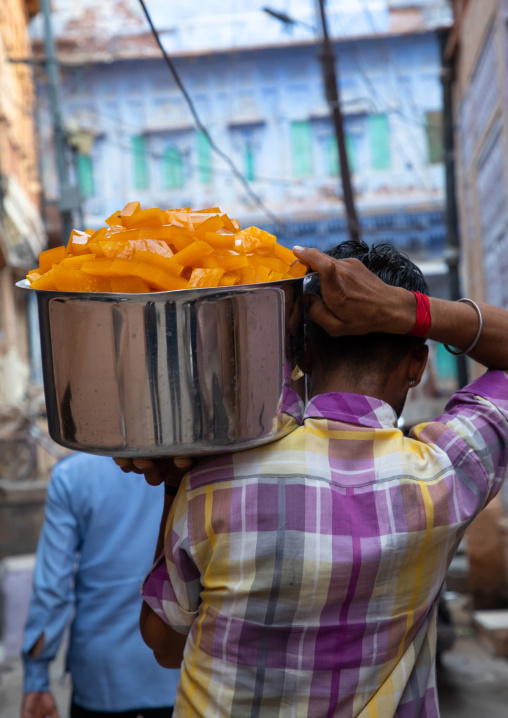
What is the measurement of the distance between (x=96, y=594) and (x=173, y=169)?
2010 cm

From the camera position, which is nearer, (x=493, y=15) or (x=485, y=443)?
(x=485, y=443)

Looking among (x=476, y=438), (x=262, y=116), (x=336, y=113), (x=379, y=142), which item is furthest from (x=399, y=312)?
(x=262, y=116)

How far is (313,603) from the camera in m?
1.27

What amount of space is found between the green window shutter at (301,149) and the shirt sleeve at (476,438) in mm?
20583

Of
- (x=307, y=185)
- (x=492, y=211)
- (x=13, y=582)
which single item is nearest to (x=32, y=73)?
(x=307, y=185)

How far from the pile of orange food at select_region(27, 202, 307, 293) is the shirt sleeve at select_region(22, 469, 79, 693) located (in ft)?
5.12

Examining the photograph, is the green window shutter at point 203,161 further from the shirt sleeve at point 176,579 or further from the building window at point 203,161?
the shirt sleeve at point 176,579

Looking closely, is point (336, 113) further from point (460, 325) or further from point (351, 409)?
point (351, 409)

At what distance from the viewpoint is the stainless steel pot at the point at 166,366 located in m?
1.16

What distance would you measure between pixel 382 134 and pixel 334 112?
42.4 feet

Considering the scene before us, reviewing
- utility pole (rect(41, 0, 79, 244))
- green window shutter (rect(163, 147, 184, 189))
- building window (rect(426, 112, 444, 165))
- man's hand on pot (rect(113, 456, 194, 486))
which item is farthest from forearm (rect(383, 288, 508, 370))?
green window shutter (rect(163, 147, 184, 189))

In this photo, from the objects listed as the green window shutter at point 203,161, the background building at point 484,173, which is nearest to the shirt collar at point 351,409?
the background building at point 484,173

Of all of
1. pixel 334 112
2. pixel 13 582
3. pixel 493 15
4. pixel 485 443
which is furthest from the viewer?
pixel 334 112

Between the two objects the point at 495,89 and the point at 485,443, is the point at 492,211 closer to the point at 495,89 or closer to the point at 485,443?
the point at 495,89
